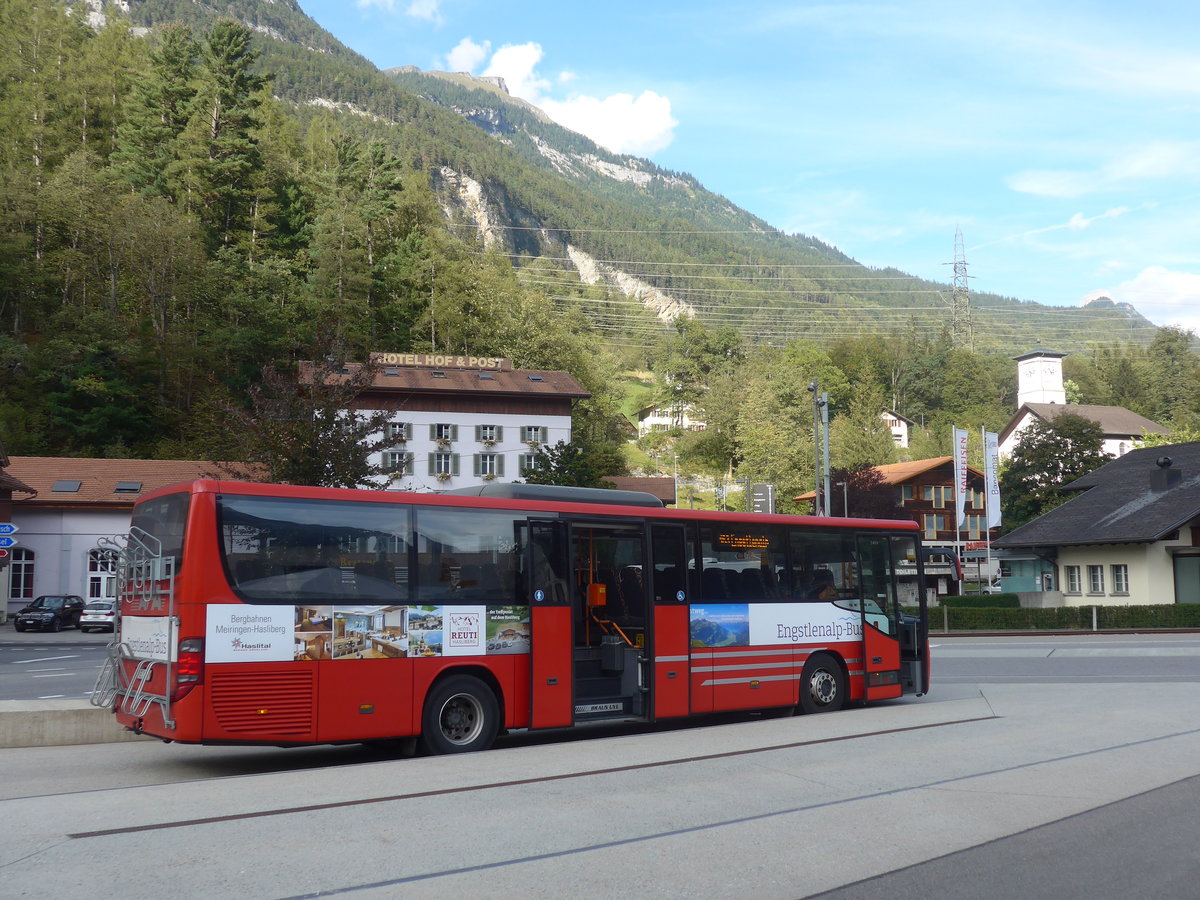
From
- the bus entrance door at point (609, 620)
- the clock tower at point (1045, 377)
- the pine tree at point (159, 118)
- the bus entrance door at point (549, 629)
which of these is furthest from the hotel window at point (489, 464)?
the clock tower at point (1045, 377)

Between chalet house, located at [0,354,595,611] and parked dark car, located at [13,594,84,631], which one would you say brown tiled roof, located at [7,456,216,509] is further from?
parked dark car, located at [13,594,84,631]

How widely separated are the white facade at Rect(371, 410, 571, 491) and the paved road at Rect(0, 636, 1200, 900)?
5621cm

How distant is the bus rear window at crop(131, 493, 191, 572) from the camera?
11133 millimetres

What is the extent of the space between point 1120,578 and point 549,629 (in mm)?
40032

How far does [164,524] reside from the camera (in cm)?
1153

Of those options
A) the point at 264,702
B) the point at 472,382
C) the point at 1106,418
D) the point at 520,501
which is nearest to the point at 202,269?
the point at 472,382

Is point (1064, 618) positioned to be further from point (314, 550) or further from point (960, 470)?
point (314, 550)

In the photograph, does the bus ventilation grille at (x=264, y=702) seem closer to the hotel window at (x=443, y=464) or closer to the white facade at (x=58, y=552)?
the white facade at (x=58, y=552)

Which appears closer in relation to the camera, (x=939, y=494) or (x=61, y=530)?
(x=61, y=530)

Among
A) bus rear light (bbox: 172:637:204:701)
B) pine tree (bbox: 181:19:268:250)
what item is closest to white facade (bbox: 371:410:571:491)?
pine tree (bbox: 181:19:268:250)

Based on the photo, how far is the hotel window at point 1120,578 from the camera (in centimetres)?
4638

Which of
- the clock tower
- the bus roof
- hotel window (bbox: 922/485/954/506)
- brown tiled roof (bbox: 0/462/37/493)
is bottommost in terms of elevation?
the bus roof

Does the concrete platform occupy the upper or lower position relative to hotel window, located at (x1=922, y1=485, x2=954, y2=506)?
lower

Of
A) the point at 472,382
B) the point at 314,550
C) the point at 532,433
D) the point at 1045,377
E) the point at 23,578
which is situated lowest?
the point at 23,578
